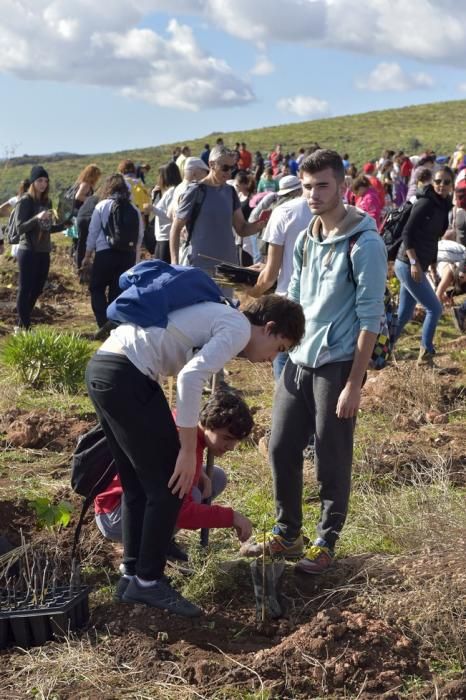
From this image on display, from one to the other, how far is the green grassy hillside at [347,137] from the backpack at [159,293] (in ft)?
134

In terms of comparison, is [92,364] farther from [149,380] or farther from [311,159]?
[311,159]

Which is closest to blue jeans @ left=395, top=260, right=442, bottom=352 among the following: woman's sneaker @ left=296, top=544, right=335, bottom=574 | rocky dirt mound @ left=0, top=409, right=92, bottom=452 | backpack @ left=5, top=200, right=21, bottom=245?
rocky dirt mound @ left=0, top=409, right=92, bottom=452

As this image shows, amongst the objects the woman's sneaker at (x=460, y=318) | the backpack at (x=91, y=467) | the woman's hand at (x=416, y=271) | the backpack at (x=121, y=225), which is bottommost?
the woman's sneaker at (x=460, y=318)

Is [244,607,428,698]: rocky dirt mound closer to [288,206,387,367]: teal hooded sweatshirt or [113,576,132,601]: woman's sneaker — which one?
[113,576,132,601]: woman's sneaker

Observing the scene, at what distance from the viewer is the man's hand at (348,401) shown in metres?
4.29

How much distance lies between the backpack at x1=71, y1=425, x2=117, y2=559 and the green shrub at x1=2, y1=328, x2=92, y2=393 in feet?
13.2

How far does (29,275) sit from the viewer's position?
33.1ft

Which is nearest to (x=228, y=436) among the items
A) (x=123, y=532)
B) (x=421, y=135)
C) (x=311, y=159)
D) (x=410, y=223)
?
(x=123, y=532)

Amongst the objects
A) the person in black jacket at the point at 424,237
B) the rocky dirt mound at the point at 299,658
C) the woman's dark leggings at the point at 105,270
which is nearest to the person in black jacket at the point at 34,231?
the woman's dark leggings at the point at 105,270

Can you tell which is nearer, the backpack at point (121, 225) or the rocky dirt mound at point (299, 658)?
the rocky dirt mound at point (299, 658)

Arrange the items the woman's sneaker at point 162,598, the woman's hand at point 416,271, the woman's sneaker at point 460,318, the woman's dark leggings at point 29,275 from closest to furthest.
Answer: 1. the woman's sneaker at point 162,598
2. the woman's hand at point 416,271
3. the woman's dark leggings at point 29,275
4. the woman's sneaker at point 460,318

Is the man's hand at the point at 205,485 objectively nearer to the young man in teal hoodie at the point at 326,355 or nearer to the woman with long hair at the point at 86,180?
the young man in teal hoodie at the point at 326,355

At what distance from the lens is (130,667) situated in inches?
148

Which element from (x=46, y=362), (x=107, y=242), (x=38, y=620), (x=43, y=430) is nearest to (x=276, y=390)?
(x=38, y=620)
